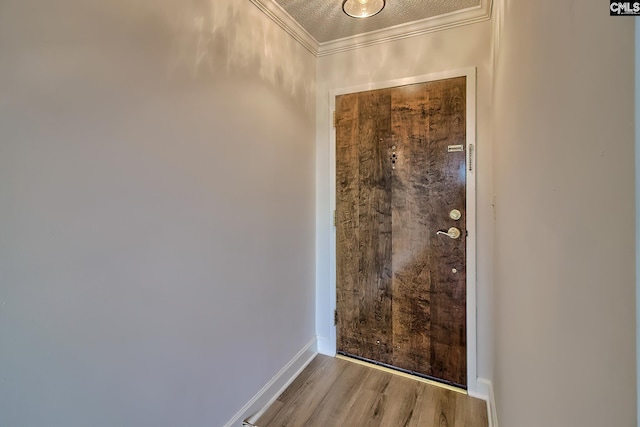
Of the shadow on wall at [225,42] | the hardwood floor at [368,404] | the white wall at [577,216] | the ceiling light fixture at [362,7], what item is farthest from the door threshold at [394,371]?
the ceiling light fixture at [362,7]

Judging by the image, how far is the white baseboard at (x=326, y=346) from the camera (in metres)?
2.38

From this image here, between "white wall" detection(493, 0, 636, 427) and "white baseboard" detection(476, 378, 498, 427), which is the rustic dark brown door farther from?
"white wall" detection(493, 0, 636, 427)

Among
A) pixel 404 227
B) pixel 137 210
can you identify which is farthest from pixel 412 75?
pixel 137 210

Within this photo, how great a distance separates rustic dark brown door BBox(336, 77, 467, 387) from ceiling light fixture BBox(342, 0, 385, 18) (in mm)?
535

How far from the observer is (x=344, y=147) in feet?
7.52

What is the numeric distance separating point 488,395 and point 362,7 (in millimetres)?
2395

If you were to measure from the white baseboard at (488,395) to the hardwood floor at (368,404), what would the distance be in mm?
35

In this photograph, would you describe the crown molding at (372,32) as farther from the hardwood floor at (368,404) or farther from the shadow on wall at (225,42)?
the hardwood floor at (368,404)

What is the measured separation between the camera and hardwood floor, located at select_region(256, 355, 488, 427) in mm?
1710

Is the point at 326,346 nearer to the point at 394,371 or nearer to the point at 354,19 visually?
the point at 394,371

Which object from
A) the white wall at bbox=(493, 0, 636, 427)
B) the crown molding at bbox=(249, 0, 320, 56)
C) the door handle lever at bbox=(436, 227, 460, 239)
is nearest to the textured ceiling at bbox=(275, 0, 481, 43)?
the crown molding at bbox=(249, 0, 320, 56)

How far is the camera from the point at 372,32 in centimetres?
214

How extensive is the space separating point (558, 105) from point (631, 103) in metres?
0.29

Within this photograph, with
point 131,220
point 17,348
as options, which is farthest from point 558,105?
point 17,348
